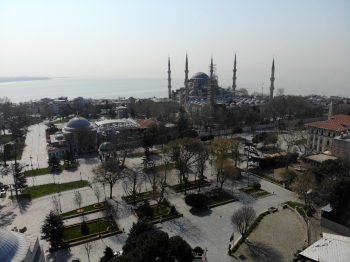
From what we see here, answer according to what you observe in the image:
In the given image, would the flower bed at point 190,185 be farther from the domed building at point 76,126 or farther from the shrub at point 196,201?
the domed building at point 76,126

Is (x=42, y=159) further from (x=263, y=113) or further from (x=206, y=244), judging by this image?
(x=263, y=113)

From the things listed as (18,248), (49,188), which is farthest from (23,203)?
(18,248)

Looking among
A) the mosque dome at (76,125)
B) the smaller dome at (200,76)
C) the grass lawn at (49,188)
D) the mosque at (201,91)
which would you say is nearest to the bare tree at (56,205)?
the grass lawn at (49,188)

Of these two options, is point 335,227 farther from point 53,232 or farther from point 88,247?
point 53,232

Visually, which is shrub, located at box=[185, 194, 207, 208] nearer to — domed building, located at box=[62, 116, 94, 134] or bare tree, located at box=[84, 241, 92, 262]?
bare tree, located at box=[84, 241, 92, 262]

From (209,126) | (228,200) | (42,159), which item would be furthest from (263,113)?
(42,159)

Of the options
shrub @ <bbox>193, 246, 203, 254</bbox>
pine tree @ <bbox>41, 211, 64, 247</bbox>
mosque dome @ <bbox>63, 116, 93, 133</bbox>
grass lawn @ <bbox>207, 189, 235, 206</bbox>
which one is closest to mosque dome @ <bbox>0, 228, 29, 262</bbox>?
pine tree @ <bbox>41, 211, 64, 247</bbox>
